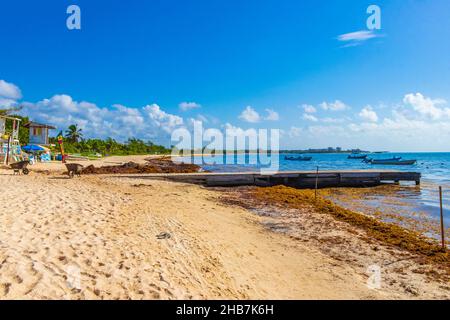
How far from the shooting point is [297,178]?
24.5m

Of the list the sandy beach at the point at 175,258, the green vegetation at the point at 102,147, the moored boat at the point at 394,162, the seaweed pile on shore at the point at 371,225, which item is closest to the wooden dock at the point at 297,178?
the seaweed pile on shore at the point at 371,225

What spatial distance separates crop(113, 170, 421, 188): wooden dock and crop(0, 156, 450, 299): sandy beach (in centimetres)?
1096

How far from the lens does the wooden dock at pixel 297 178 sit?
2184cm

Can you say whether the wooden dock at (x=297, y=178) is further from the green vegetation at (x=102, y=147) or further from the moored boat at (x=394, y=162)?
the moored boat at (x=394, y=162)

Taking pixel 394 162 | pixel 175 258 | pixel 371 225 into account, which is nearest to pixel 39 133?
pixel 175 258

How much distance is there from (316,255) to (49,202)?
9241 millimetres

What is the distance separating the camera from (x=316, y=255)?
7539 millimetres

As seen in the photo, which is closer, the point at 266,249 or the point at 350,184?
the point at 266,249

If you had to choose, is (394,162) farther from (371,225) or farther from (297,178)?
(371,225)

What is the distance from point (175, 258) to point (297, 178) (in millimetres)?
19934

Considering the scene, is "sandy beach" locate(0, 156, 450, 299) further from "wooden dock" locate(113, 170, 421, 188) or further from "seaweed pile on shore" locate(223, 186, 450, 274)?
"wooden dock" locate(113, 170, 421, 188)
